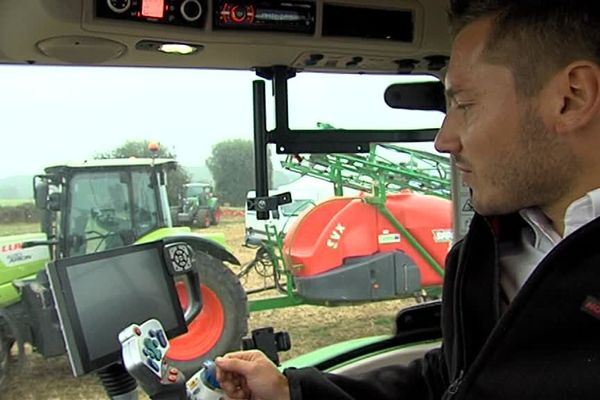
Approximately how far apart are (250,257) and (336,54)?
2.47 metres

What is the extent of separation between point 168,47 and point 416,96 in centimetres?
69

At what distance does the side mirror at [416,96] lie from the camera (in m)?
1.84

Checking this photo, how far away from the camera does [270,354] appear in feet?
4.58

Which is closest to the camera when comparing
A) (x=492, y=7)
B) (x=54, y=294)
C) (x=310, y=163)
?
(x=492, y=7)

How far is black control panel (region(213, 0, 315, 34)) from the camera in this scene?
156 centimetres

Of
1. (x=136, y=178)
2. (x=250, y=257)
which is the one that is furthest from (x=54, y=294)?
(x=250, y=257)

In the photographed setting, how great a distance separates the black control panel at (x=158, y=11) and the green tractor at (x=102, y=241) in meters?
1.71

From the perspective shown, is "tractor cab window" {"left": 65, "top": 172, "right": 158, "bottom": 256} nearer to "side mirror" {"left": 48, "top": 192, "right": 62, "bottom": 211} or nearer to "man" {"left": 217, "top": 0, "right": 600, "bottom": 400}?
"side mirror" {"left": 48, "top": 192, "right": 62, "bottom": 211}

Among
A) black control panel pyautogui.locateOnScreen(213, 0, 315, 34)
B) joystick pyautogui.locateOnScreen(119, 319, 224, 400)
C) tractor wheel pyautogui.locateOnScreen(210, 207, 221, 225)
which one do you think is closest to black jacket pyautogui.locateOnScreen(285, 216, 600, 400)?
joystick pyautogui.locateOnScreen(119, 319, 224, 400)

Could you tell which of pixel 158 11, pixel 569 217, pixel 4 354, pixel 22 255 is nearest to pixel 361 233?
pixel 22 255

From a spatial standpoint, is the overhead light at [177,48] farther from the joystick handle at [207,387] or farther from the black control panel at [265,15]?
the joystick handle at [207,387]

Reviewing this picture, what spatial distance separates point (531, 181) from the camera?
3.22ft

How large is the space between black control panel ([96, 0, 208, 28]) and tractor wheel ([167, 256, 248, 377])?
1.98 meters

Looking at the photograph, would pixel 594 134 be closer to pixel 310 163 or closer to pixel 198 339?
pixel 310 163
